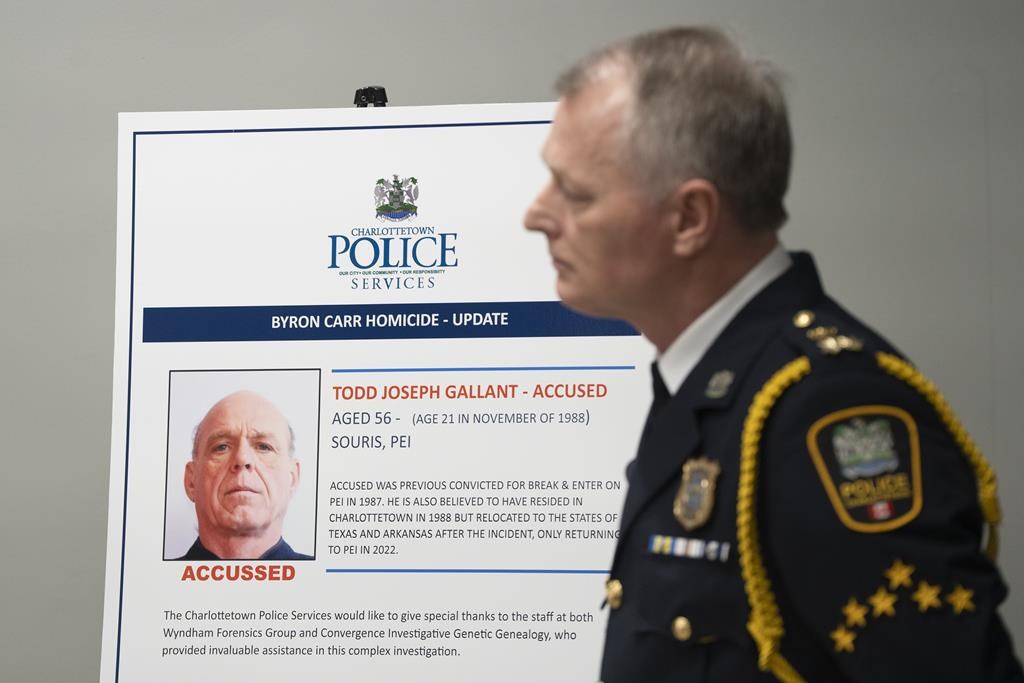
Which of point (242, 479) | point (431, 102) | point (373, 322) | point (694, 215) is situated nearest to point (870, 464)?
point (694, 215)

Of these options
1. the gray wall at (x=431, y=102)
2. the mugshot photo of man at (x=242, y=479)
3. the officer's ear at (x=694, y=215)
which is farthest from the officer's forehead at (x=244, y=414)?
the officer's ear at (x=694, y=215)

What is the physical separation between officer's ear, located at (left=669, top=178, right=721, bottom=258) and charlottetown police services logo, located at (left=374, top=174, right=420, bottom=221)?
134 centimetres

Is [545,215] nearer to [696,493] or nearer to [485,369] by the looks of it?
[696,493]

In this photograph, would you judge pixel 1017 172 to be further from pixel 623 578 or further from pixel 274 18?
pixel 623 578

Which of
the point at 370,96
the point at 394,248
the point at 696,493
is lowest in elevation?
the point at 696,493

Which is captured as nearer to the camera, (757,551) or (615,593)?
(757,551)

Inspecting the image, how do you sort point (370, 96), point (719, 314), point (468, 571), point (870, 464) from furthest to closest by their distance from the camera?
point (370, 96) → point (468, 571) → point (719, 314) → point (870, 464)

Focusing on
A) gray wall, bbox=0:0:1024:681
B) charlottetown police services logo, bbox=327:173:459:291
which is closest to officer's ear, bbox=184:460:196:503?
charlottetown police services logo, bbox=327:173:459:291

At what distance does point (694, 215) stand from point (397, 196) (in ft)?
4.46

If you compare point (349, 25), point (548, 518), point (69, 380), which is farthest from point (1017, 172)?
point (69, 380)

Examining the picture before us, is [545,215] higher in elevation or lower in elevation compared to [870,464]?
higher

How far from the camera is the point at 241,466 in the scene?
2.54m

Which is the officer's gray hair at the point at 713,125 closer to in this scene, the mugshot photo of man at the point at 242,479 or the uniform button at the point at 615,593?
the uniform button at the point at 615,593

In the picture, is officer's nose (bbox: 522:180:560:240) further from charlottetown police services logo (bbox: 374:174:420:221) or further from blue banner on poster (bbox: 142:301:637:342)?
charlottetown police services logo (bbox: 374:174:420:221)
